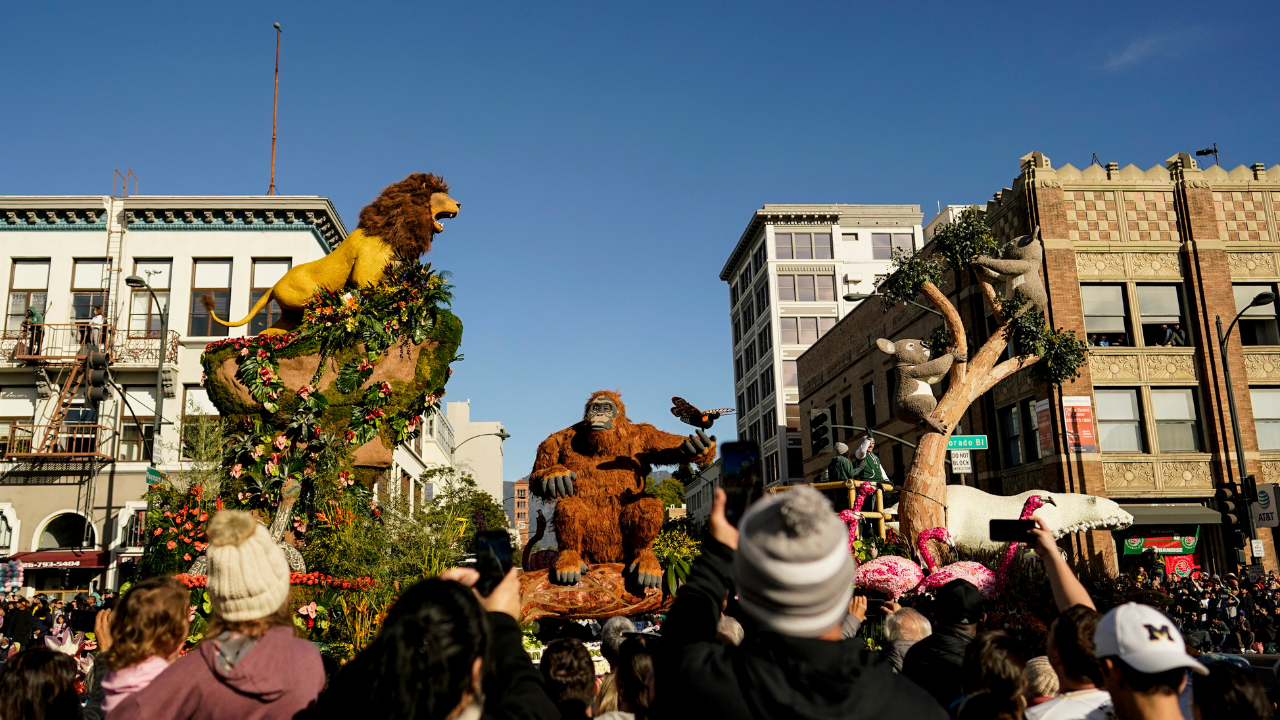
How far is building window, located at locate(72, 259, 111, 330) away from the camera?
29625 millimetres

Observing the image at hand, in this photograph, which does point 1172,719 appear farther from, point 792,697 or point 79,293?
point 79,293

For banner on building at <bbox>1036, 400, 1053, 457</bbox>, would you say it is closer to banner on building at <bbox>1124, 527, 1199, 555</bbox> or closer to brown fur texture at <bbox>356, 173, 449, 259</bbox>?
banner on building at <bbox>1124, 527, 1199, 555</bbox>

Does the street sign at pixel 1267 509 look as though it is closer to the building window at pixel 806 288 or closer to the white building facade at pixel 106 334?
the white building facade at pixel 106 334

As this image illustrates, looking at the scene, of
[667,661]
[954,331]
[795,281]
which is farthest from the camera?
[795,281]

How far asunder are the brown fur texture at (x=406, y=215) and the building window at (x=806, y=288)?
48.7m

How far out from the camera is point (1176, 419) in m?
25.7

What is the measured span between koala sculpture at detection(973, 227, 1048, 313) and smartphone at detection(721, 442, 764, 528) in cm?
1932

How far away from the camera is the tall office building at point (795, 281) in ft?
189

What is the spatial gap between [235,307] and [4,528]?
9017 millimetres

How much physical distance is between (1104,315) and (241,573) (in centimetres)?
2760

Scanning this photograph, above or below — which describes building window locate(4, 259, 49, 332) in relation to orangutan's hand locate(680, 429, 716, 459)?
above

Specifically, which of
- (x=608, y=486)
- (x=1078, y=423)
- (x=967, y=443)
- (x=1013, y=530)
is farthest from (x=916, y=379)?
(x=1013, y=530)

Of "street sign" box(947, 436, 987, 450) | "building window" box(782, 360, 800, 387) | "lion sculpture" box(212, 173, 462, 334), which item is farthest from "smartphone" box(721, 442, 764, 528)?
"building window" box(782, 360, 800, 387)

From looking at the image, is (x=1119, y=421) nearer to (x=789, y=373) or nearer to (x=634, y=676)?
(x=634, y=676)
